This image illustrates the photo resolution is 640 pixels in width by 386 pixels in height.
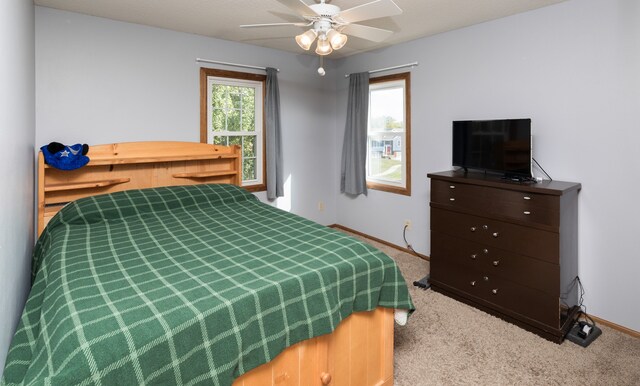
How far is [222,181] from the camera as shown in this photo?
12.4 feet

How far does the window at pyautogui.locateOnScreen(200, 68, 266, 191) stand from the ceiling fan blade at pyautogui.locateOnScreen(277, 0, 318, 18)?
1.91 meters

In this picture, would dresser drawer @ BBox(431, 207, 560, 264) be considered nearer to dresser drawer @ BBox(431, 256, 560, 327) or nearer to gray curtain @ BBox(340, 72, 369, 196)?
dresser drawer @ BBox(431, 256, 560, 327)

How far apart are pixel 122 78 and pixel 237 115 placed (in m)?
1.19

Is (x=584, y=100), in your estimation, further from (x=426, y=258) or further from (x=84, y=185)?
(x=84, y=185)

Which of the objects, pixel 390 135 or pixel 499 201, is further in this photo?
pixel 390 135

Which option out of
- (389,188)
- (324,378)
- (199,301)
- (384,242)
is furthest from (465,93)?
(199,301)

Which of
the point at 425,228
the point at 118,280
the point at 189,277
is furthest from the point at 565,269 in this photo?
the point at 118,280

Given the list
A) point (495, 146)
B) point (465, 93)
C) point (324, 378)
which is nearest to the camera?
point (324, 378)

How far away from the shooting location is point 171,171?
3418mm

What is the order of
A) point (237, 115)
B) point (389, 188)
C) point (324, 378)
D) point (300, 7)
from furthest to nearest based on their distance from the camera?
point (389, 188), point (237, 115), point (300, 7), point (324, 378)

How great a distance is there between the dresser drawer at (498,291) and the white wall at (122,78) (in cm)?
216

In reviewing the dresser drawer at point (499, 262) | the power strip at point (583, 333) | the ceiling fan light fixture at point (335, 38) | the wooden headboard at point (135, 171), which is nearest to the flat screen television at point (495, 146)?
the dresser drawer at point (499, 262)

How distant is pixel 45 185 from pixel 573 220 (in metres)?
3.99

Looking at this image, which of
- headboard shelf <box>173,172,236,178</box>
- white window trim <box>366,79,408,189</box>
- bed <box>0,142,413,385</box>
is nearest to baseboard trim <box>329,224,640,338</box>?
white window trim <box>366,79,408,189</box>
